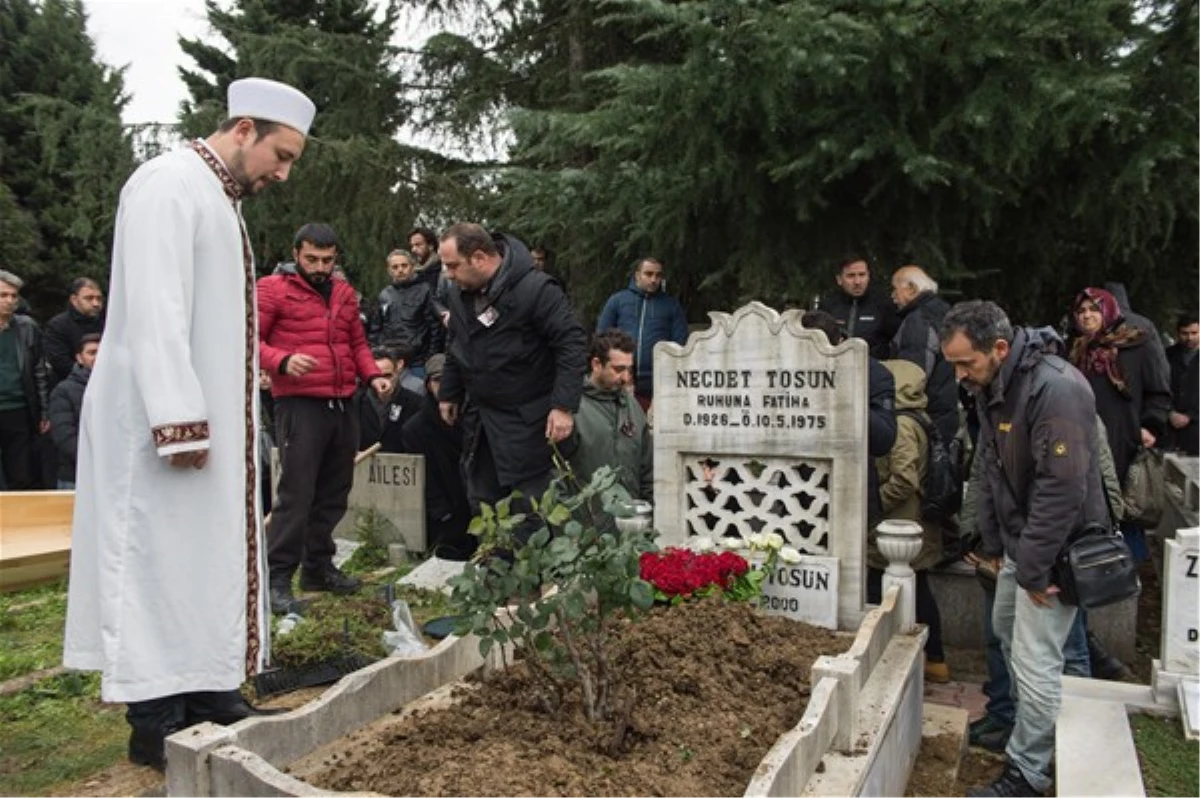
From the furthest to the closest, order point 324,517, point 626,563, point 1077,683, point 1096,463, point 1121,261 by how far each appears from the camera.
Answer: point 1121,261 < point 324,517 < point 1077,683 < point 1096,463 < point 626,563

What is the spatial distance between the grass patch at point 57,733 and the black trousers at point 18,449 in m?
4.74

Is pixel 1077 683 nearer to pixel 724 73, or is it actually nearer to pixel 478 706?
pixel 478 706

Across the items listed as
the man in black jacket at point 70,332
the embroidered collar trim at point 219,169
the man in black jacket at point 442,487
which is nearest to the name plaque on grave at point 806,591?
the man in black jacket at point 442,487

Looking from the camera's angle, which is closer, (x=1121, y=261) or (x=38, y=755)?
(x=38, y=755)

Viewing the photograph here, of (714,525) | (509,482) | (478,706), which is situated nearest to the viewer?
(478,706)

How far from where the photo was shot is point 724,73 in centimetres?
580

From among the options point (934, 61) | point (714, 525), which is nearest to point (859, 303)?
point (934, 61)

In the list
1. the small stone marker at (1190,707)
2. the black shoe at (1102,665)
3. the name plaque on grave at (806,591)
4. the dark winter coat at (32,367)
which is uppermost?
the dark winter coat at (32,367)

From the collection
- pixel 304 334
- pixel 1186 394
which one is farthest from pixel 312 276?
pixel 1186 394

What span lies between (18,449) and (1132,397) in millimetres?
8590

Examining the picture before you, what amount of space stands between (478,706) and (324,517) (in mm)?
2555

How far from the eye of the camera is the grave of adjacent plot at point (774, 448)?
4.35m

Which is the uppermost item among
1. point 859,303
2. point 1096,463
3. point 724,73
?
point 724,73

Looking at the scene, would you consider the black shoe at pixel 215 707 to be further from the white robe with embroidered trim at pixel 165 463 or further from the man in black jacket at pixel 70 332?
the man in black jacket at pixel 70 332
